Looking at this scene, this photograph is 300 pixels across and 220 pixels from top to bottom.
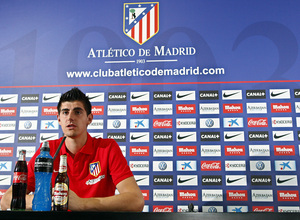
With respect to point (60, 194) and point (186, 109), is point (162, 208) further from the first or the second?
point (60, 194)

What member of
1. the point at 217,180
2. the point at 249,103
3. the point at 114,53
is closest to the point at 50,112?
the point at 114,53

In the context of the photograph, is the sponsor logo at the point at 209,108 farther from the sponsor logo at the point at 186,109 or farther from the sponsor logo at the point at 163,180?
the sponsor logo at the point at 163,180

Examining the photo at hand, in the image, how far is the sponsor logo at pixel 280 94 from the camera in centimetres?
271

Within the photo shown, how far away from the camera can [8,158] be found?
9.10 feet

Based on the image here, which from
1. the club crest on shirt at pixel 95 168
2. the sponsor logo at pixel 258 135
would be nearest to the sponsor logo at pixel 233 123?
the sponsor logo at pixel 258 135

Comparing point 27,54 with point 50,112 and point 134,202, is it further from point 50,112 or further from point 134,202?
point 134,202

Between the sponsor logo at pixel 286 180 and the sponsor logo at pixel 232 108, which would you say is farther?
the sponsor logo at pixel 232 108

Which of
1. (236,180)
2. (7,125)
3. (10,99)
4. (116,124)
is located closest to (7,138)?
(7,125)

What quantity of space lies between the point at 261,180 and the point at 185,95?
3.35 feet

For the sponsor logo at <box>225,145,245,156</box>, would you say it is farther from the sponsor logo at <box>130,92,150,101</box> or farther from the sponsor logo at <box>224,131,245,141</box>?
the sponsor logo at <box>130,92,150,101</box>

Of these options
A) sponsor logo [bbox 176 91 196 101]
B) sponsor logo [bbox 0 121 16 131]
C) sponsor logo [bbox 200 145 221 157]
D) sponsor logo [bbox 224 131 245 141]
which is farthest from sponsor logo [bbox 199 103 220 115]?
sponsor logo [bbox 0 121 16 131]

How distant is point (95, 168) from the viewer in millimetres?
1603

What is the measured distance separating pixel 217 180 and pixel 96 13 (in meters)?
2.06

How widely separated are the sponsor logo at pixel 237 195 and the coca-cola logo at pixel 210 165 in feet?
0.73
